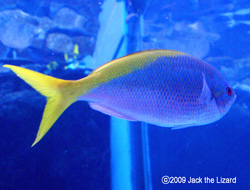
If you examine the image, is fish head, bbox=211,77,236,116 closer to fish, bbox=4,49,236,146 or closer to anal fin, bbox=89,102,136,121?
fish, bbox=4,49,236,146

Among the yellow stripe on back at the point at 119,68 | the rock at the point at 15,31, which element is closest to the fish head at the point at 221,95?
the yellow stripe on back at the point at 119,68

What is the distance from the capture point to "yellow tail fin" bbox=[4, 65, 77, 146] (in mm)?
823

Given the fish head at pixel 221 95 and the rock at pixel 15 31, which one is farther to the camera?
the rock at pixel 15 31

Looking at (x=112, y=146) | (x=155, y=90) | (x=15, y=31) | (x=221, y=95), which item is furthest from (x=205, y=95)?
(x=15, y=31)

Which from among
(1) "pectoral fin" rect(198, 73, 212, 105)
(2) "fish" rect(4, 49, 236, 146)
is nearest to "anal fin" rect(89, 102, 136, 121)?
(2) "fish" rect(4, 49, 236, 146)

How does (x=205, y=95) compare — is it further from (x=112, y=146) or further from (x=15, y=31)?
(x=15, y=31)

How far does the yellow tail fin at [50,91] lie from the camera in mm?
823

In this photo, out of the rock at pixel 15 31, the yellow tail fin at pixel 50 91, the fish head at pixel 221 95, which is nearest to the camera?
the yellow tail fin at pixel 50 91

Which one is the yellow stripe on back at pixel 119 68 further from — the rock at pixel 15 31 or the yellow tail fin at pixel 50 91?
the rock at pixel 15 31

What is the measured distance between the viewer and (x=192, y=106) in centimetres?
93

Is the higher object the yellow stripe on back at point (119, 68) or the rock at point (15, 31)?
the rock at point (15, 31)

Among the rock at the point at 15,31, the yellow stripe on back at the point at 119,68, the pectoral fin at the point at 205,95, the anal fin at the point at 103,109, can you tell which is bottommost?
the anal fin at the point at 103,109

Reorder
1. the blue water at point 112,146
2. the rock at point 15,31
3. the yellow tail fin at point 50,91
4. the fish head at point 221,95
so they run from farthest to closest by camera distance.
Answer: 1. the rock at point 15,31
2. the blue water at point 112,146
3. the fish head at point 221,95
4. the yellow tail fin at point 50,91

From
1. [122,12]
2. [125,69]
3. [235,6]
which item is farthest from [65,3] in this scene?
[125,69]
